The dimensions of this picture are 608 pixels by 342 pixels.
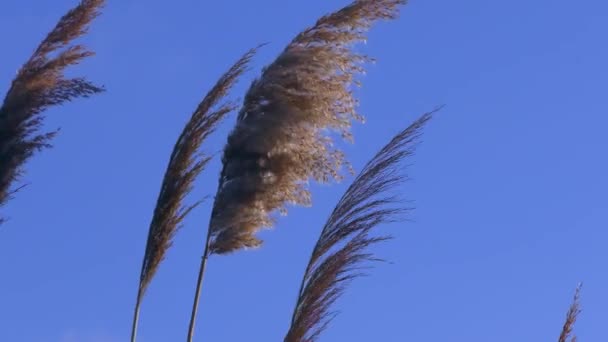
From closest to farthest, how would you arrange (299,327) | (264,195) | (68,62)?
(299,327) → (264,195) → (68,62)

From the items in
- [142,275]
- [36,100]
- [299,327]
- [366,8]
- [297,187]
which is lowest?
[299,327]

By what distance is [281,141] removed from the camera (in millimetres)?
6527

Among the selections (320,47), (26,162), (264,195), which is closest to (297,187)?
(264,195)

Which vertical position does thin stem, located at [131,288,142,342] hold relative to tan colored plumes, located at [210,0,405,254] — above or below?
below

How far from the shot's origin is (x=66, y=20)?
23.7 ft

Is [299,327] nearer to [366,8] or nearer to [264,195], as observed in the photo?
[264,195]

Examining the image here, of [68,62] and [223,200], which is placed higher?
[68,62]

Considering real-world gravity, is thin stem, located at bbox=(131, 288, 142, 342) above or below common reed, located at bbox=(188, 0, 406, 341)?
below

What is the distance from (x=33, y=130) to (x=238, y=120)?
112cm

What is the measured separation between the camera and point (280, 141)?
21.4 ft

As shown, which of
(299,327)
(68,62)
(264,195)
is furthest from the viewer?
(68,62)

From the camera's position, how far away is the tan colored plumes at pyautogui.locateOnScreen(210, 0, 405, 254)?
6.52m

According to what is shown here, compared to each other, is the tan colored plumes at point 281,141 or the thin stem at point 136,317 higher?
the tan colored plumes at point 281,141

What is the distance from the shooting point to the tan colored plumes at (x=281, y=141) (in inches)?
257
